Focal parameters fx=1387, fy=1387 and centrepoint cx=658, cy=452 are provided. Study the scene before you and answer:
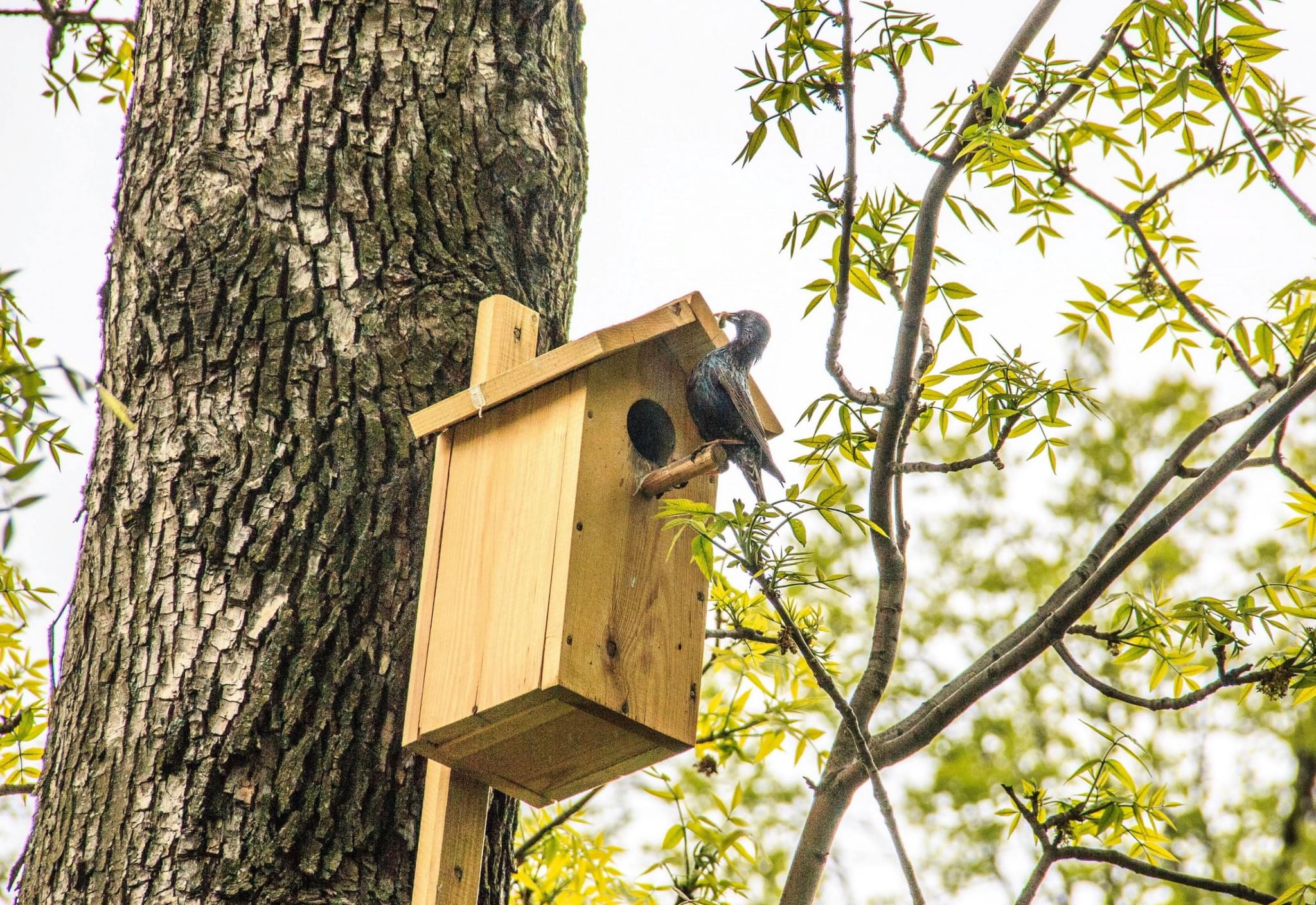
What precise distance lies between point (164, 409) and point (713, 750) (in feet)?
6.56

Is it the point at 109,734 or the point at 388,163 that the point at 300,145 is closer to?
the point at 388,163

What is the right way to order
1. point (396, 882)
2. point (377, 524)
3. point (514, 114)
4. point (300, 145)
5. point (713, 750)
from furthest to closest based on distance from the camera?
point (713, 750) → point (514, 114) → point (300, 145) → point (377, 524) → point (396, 882)

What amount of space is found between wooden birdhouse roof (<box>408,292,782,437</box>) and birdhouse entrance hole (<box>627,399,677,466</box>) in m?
0.14

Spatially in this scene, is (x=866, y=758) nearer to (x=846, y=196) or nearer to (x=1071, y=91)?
(x=846, y=196)

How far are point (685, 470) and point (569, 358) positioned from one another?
279mm

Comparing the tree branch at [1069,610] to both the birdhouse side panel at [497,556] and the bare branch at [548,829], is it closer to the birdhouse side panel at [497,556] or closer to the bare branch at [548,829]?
the birdhouse side panel at [497,556]

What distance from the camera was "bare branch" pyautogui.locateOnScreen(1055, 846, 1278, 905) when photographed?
8.02ft

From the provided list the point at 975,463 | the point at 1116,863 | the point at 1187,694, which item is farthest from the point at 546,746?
the point at 1187,694

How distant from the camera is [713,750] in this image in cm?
394

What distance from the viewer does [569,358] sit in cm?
241

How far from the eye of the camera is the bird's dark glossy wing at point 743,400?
2.70 meters

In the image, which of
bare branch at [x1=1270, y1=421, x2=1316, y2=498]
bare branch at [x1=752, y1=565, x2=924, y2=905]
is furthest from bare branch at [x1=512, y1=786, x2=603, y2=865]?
bare branch at [x1=1270, y1=421, x2=1316, y2=498]

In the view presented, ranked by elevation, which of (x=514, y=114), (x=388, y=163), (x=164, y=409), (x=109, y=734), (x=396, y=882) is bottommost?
(x=396, y=882)

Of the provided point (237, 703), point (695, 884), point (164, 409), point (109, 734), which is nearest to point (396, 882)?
point (237, 703)
